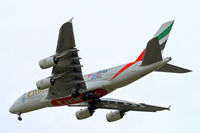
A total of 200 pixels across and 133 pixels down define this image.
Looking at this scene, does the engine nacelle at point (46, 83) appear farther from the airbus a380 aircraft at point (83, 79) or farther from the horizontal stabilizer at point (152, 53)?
the horizontal stabilizer at point (152, 53)

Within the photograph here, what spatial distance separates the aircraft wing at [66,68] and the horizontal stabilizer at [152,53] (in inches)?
208

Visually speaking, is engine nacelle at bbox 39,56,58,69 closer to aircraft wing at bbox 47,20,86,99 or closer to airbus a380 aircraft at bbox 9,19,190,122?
airbus a380 aircraft at bbox 9,19,190,122

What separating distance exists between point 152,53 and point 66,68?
699 cm

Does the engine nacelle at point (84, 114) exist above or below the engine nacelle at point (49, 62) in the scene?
below

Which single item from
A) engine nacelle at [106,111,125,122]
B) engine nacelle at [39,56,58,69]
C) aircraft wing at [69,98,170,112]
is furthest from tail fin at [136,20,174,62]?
engine nacelle at [39,56,58,69]

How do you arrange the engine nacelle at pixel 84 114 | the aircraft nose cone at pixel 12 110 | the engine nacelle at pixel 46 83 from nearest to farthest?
the engine nacelle at pixel 46 83, the aircraft nose cone at pixel 12 110, the engine nacelle at pixel 84 114

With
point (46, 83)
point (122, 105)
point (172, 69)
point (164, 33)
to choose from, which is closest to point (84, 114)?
point (122, 105)

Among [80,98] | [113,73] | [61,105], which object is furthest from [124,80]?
[61,105]

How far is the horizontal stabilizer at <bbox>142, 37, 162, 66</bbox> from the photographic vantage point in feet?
102

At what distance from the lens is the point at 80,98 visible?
36.9 meters

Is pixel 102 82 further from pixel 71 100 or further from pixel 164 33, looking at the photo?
pixel 164 33

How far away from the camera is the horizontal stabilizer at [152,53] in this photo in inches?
1224

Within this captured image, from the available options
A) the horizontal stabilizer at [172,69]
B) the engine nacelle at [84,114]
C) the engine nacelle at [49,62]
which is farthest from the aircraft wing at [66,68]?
the horizontal stabilizer at [172,69]

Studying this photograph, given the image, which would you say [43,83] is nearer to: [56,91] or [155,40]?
[56,91]
